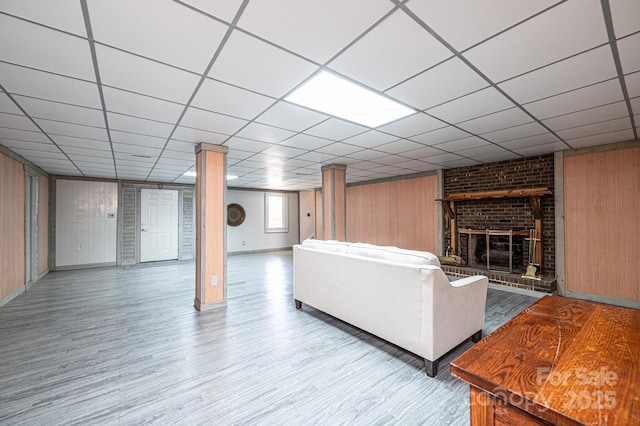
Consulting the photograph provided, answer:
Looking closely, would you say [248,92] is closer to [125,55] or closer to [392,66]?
[125,55]

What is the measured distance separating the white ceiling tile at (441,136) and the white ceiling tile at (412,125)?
0.53ft

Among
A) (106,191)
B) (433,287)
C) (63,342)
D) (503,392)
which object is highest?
(106,191)

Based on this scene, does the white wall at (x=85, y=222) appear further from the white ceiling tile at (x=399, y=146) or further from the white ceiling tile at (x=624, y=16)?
the white ceiling tile at (x=624, y=16)

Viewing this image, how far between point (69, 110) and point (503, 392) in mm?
3873

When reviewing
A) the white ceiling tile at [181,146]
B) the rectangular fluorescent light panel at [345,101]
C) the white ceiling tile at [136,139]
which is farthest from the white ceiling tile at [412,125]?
the white ceiling tile at [136,139]

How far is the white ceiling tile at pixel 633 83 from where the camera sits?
2.17m

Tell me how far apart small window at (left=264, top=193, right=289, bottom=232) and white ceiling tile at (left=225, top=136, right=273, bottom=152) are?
19.9 feet

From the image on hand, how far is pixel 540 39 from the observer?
5.65 feet

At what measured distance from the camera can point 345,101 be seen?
2637 mm

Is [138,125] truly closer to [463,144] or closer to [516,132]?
[463,144]

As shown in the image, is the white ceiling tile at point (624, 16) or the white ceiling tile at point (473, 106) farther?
the white ceiling tile at point (473, 106)

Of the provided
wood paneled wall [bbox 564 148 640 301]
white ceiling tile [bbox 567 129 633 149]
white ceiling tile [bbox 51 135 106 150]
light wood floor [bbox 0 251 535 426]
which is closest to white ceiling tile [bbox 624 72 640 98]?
white ceiling tile [bbox 567 129 633 149]

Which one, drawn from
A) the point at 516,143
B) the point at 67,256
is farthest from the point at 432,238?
the point at 67,256

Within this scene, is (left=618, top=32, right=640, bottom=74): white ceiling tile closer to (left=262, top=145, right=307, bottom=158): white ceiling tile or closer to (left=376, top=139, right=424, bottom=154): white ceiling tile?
(left=376, top=139, right=424, bottom=154): white ceiling tile
